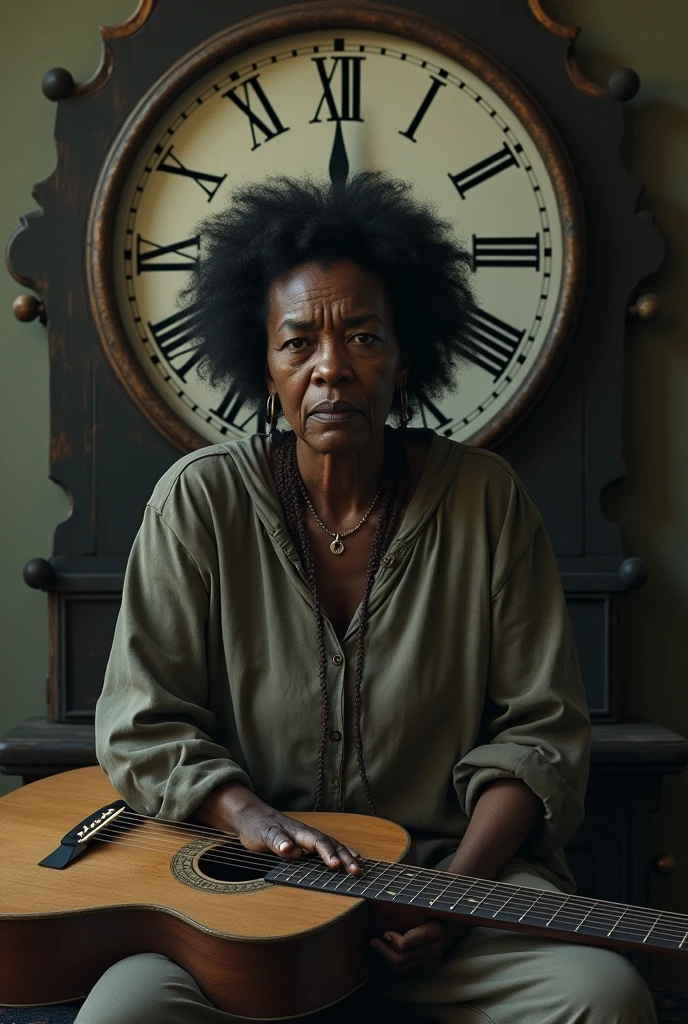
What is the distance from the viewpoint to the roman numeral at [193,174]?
6.97 feet

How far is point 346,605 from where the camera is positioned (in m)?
1.71

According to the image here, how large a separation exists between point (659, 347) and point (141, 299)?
100 centimetres

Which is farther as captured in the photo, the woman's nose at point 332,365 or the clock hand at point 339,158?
the clock hand at point 339,158

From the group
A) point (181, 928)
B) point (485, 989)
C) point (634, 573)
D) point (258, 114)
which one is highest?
point (258, 114)

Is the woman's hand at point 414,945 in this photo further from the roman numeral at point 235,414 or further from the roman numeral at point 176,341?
the roman numeral at point 176,341

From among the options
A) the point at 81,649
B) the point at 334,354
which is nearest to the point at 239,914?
the point at 334,354

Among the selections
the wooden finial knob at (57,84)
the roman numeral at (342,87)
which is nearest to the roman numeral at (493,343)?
the roman numeral at (342,87)

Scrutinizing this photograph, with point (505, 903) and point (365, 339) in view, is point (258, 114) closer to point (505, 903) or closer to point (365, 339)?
point (365, 339)

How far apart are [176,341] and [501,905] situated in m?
1.26

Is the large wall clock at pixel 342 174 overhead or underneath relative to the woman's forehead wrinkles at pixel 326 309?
overhead

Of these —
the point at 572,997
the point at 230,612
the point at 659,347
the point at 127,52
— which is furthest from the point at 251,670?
the point at 127,52

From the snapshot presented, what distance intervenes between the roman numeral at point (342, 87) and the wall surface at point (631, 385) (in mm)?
401

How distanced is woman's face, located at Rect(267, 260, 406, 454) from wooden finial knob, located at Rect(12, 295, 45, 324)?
0.68 m

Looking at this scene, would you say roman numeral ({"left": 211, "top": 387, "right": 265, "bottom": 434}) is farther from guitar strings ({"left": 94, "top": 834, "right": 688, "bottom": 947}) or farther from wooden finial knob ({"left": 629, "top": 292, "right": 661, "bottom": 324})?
guitar strings ({"left": 94, "top": 834, "right": 688, "bottom": 947})
